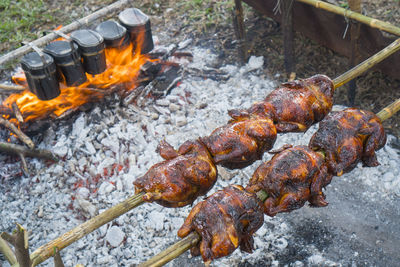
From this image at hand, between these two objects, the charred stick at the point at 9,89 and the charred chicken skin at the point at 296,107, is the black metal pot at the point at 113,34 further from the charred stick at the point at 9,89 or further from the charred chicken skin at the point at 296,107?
the charred chicken skin at the point at 296,107

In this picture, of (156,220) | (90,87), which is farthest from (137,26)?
(156,220)

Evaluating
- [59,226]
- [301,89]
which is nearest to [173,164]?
[301,89]

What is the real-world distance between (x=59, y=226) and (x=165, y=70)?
2.73m

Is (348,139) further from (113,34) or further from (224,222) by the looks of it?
(113,34)

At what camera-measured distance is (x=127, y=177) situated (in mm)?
4461

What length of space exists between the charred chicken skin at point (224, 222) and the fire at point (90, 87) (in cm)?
331

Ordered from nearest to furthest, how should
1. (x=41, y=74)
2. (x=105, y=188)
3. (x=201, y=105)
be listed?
(x=105, y=188), (x=41, y=74), (x=201, y=105)

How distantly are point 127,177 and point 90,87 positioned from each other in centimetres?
161

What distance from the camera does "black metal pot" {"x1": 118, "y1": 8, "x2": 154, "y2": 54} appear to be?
17.9ft

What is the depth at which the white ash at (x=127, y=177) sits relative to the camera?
153 inches

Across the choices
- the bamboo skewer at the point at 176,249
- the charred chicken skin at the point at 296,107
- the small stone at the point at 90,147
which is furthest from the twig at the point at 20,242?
the small stone at the point at 90,147

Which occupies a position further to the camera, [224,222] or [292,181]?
[292,181]

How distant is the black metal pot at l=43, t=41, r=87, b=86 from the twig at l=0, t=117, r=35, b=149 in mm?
859

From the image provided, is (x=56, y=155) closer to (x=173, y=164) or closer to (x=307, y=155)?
(x=173, y=164)
